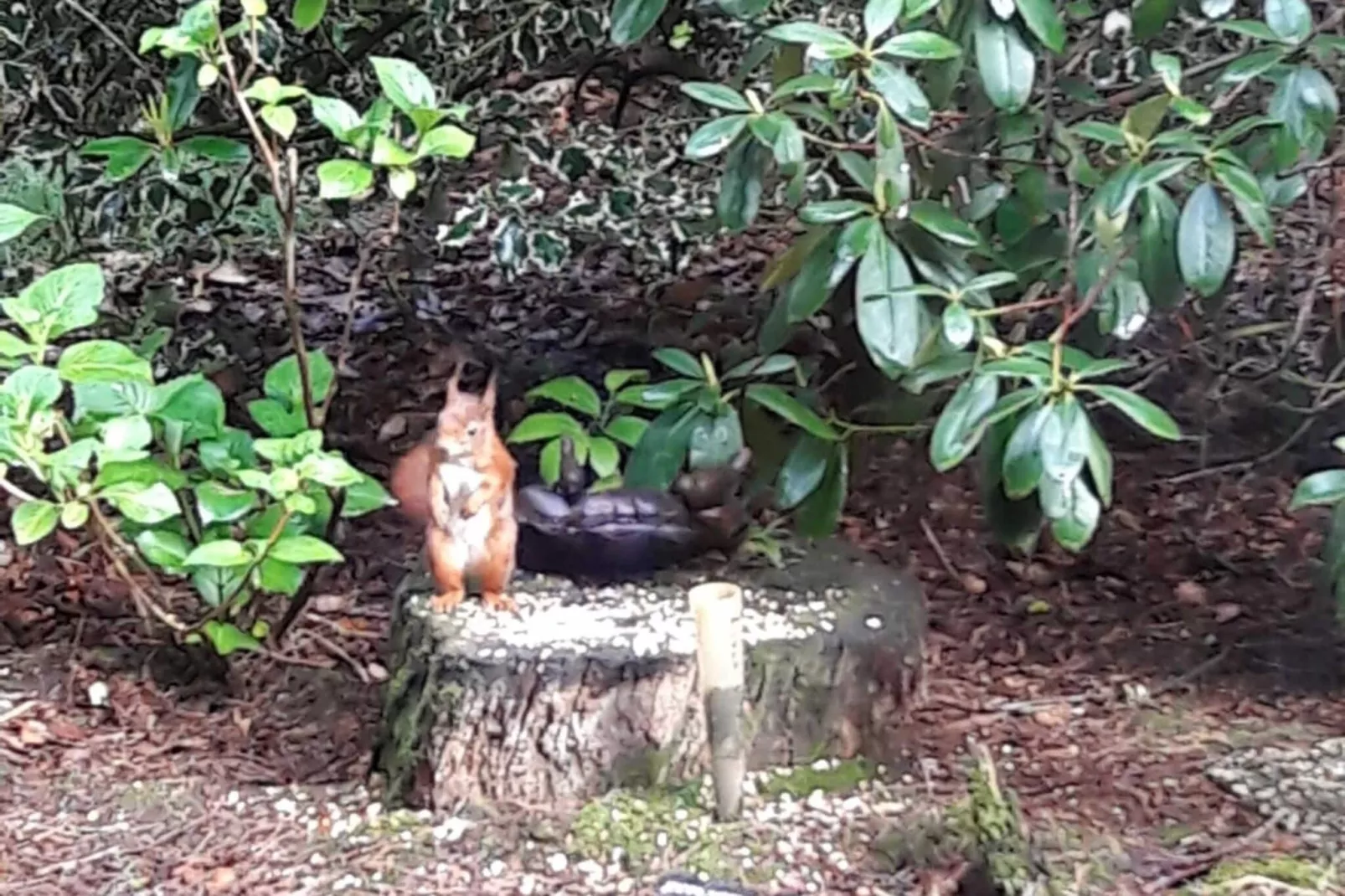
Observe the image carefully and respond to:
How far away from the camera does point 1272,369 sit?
3289mm

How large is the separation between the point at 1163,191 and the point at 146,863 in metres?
1.67

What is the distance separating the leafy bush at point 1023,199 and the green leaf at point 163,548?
974 millimetres

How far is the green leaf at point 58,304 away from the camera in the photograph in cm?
241

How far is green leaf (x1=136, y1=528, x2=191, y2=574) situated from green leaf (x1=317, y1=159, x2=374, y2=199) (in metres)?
0.66

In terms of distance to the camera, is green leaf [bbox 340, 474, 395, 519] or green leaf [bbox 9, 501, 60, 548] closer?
green leaf [bbox 9, 501, 60, 548]

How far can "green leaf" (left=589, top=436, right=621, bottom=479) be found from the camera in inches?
109

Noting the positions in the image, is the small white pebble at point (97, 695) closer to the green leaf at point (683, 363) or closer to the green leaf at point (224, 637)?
the green leaf at point (224, 637)

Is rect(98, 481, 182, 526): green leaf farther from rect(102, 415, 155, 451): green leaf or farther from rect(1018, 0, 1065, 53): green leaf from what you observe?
rect(1018, 0, 1065, 53): green leaf

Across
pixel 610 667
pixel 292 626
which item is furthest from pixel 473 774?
pixel 292 626

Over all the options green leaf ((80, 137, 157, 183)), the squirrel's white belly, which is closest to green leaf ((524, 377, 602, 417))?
the squirrel's white belly

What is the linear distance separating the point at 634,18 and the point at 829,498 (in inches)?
29.1

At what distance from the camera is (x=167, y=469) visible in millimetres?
2666

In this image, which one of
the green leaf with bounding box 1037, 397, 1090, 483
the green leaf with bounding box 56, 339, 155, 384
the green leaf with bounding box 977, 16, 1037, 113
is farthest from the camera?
the green leaf with bounding box 56, 339, 155, 384

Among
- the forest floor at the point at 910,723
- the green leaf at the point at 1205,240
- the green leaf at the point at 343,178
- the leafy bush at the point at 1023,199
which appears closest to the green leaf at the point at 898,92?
the leafy bush at the point at 1023,199
